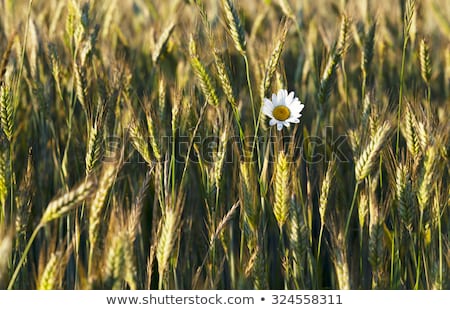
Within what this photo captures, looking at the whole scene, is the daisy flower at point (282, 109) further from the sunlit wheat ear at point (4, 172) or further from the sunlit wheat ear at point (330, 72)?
the sunlit wheat ear at point (4, 172)

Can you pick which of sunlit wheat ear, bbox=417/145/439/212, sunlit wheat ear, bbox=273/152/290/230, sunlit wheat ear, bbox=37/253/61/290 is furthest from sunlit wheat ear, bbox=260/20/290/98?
sunlit wheat ear, bbox=37/253/61/290

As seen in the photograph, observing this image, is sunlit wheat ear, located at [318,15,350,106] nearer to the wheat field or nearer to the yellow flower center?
the wheat field

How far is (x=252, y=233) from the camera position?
1770mm

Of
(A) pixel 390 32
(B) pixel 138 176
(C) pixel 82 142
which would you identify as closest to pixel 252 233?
(B) pixel 138 176

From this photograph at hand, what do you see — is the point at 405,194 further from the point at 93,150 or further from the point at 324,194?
the point at 93,150

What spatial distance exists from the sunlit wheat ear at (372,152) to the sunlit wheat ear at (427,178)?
12 centimetres

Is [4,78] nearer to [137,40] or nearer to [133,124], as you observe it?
[133,124]

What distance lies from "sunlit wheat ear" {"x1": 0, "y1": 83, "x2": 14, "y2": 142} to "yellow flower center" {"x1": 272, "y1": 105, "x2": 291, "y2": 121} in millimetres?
736

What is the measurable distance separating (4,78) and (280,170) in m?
0.83

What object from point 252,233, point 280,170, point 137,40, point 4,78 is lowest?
point 252,233

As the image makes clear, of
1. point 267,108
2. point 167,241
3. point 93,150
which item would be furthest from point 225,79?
point 167,241

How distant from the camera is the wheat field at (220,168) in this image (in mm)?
1722

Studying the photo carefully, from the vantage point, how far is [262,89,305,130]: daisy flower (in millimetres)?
2000

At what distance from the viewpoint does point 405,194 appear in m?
1.76
